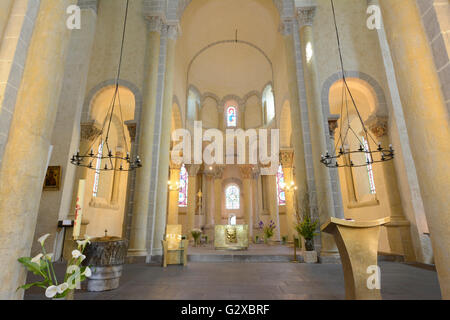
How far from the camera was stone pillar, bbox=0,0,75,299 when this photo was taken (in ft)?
6.31

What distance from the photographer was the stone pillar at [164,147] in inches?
297

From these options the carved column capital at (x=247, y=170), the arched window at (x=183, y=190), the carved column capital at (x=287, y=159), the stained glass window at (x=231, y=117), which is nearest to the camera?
the carved column capital at (x=287, y=159)

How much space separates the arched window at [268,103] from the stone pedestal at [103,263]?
12.0 meters

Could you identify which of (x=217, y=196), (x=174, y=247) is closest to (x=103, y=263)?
(x=174, y=247)

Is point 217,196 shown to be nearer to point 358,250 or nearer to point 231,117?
point 231,117

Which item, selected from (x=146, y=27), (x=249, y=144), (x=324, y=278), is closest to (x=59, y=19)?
(x=324, y=278)

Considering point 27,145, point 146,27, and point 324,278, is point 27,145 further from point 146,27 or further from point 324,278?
point 146,27

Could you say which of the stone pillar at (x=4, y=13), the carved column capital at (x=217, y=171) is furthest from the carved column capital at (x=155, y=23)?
the carved column capital at (x=217, y=171)

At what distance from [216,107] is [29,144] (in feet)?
50.5

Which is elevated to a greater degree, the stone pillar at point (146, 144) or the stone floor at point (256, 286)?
the stone pillar at point (146, 144)

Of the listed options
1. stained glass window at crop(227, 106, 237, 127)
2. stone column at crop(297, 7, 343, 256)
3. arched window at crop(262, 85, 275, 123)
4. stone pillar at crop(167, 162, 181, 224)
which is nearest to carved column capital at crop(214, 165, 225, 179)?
stained glass window at crop(227, 106, 237, 127)

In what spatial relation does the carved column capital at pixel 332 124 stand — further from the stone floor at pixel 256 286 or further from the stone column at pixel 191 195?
the stone column at pixel 191 195

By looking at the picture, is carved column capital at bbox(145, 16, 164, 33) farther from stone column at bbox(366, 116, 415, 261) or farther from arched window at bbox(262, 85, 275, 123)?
arched window at bbox(262, 85, 275, 123)

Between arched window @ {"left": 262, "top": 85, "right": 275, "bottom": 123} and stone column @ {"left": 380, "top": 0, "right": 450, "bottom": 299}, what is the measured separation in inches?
473
